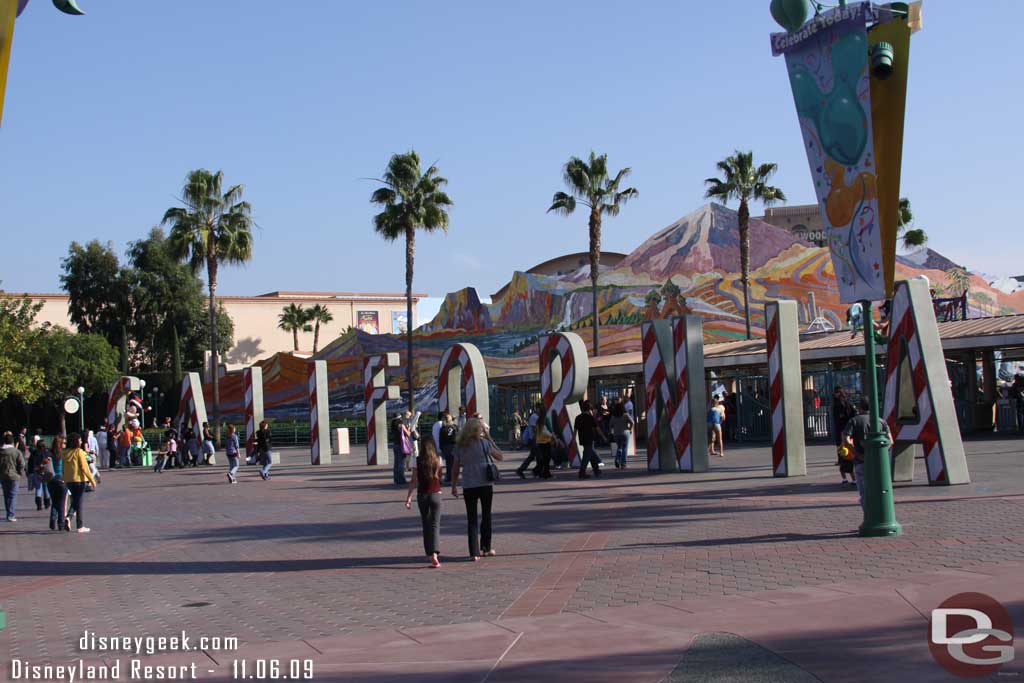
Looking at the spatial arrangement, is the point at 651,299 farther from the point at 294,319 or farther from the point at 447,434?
the point at 294,319

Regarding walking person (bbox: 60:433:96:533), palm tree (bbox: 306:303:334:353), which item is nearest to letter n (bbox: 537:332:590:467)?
walking person (bbox: 60:433:96:533)

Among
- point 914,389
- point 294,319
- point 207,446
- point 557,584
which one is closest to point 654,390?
point 914,389

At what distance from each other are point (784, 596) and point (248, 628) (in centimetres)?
417

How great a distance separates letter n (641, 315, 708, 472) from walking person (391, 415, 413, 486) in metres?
5.01

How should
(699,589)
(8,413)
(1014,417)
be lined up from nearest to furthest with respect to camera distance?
(699,589), (1014,417), (8,413)

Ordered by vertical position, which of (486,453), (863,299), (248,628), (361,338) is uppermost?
(361,338)

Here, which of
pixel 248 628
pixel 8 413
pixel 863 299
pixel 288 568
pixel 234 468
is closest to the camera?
pixel 248 628

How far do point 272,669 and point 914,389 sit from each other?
1185cm

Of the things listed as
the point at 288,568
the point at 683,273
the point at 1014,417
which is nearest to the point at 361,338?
the point at 683,273

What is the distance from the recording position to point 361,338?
208 ft

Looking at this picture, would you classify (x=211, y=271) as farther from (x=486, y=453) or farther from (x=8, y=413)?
(x=486, y=453)

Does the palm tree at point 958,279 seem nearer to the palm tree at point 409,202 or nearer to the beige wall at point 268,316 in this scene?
the palm tree at point 409,202

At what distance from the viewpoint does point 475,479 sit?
11031 millimetres

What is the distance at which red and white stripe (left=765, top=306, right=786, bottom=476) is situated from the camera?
726 inches
